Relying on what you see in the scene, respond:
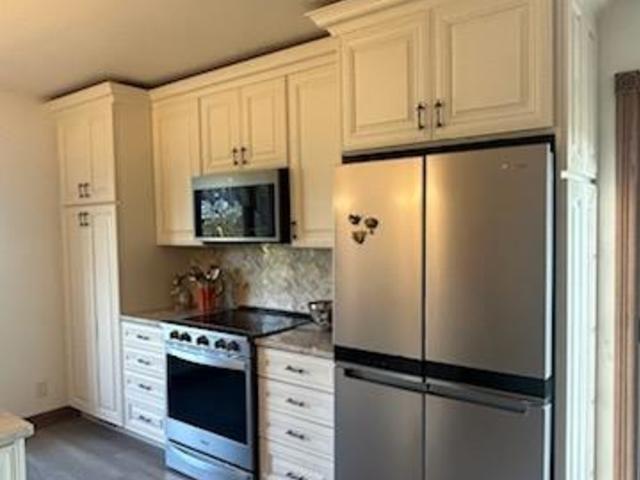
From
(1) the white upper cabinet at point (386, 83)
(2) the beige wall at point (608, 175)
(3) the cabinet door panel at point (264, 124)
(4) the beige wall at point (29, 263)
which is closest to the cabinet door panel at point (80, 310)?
(4) the beige wall at point (29, 263)

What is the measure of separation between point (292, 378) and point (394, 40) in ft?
5.56

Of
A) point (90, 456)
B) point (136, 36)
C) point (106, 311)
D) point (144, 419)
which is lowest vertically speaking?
point (90, 456)

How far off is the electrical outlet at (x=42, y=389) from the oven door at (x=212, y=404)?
4.67 ft

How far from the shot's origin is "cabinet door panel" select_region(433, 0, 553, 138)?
1.92 meters

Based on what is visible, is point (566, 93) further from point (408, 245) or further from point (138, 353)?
point (138, 353)

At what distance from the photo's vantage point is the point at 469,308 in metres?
2.04

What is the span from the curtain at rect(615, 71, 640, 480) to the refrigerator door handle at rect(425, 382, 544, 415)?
78 cm

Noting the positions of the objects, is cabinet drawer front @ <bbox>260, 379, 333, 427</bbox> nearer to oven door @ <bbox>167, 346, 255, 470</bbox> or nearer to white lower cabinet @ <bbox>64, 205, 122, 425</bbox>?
oven door @ <bbox>167, 346, 255, 470</bbox>

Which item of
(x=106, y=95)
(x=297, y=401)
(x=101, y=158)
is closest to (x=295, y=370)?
(x=297, y=401)

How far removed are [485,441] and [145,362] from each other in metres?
2.41

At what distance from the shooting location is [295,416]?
107 inches

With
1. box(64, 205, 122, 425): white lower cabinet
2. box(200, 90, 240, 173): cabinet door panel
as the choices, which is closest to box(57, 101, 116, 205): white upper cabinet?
box(64, 205, 122, 425): white lower cabinet

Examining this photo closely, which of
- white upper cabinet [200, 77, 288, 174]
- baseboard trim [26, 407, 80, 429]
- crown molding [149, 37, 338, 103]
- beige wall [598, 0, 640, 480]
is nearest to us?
beige wall [598, 0, 640, 480]

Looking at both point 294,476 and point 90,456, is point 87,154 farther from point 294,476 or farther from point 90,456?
point 294,476
